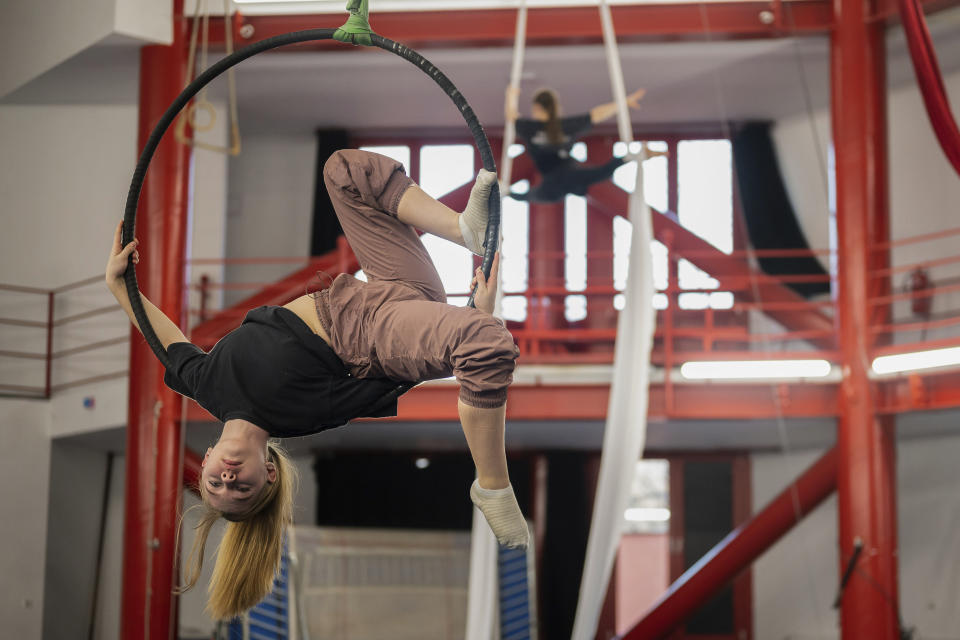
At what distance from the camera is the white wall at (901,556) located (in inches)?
282

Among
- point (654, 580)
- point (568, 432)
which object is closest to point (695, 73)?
point (568, 432)

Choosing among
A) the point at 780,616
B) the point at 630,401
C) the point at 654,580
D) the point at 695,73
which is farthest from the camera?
the point at 654,580

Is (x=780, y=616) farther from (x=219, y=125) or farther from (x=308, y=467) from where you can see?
(x=219, y=125)

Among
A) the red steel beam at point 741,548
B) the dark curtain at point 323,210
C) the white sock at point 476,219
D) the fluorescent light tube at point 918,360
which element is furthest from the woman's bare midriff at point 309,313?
the dark curtain at point 323,210

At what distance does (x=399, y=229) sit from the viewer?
2291mm

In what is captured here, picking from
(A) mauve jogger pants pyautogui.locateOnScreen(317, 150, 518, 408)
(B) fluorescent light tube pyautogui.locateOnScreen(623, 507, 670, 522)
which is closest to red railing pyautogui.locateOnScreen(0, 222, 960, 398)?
(A) mauve jogger pants pyautogui.locateOnScreen(317, 150, 518, 408)

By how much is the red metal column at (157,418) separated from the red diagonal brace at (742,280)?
259cm

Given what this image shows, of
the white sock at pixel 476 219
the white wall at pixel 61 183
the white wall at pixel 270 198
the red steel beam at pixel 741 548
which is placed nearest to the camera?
the white sock at pixel 476 219

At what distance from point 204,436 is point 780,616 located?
381 centimetres

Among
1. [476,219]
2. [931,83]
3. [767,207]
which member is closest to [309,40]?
[476,219]

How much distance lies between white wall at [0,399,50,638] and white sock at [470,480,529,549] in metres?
5.49

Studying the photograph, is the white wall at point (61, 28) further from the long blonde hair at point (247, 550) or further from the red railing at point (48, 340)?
the long blonde hair at point (247, 550)

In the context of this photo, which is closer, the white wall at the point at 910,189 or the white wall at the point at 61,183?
the white wall at the point at 910,189

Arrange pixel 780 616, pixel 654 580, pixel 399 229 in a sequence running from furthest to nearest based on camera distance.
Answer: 1. pixel 654 580
2. pixel 780 616
3. pixel 399 229
